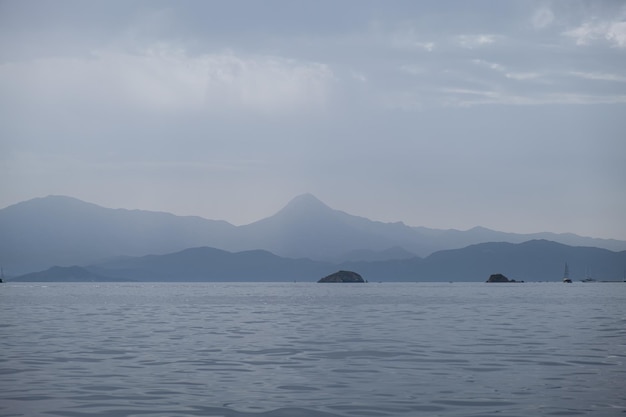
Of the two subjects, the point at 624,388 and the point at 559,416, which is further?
the point at 624,388

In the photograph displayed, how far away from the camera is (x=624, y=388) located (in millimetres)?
27078

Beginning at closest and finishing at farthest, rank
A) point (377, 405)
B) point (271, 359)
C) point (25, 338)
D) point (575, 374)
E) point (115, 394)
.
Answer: point (377, 405), point (115, 394), point (575, 374), point (271, 359), point (25, 338)

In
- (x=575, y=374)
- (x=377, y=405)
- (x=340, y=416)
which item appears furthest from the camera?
(x=575, y=374)

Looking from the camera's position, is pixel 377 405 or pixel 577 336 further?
pixel 577 336

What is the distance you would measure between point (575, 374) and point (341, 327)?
31.1m

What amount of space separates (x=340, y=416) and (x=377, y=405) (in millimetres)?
2145

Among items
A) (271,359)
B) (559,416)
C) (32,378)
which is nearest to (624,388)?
(559,416)

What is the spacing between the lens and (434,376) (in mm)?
30203

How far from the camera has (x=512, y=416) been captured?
72.1ft

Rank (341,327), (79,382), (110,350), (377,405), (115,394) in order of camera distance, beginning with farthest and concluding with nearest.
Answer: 1. (341,327)
2. (110,350)
3. (79,382)
4. (115,394)
5. (377,405)

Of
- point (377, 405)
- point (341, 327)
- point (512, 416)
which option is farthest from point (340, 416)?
point (341, 327)

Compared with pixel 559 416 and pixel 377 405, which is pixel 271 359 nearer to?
pixel 377 405

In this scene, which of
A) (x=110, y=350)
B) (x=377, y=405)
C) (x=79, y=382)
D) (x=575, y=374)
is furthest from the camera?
(x=110, y=350)

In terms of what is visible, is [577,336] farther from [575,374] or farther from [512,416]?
[512,416]
